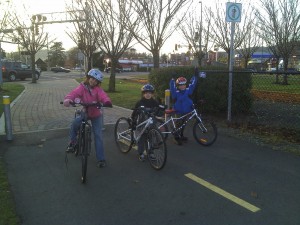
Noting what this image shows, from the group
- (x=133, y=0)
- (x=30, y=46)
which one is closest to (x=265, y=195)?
(x=133, y=0)

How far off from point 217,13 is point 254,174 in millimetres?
20171

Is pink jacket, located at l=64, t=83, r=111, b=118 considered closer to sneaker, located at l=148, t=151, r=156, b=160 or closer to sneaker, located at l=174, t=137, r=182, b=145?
sneaker, located at l=148, t=151, r=156, b=160

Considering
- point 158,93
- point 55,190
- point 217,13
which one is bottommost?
point 55,190

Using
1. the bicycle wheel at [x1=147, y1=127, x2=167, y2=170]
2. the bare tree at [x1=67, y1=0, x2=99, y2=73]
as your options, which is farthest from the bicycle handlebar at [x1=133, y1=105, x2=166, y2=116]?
the bare tree at [x1=67, y1=0, x2=99, y2=73]

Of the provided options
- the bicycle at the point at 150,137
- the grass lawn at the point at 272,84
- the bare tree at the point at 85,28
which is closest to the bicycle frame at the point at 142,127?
the bicycle at the point at 150,137

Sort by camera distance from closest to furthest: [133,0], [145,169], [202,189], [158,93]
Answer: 1. [202,189]
2. [145,169]
3. [158,93]
4. [133,0]

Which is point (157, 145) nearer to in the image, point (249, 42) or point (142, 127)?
point (142, 127)

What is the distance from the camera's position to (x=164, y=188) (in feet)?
16.0

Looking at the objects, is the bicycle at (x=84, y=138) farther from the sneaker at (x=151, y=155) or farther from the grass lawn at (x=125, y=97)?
the grass lawn at (x=125, y=97)

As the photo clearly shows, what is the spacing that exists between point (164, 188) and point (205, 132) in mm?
2583

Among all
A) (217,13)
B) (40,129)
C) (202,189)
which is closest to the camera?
(202,189)

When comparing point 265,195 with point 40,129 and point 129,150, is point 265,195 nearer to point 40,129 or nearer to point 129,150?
point 129,150

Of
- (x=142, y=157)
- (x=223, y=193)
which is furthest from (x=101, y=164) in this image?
(x=223, y=193)

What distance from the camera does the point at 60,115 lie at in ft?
37.0
